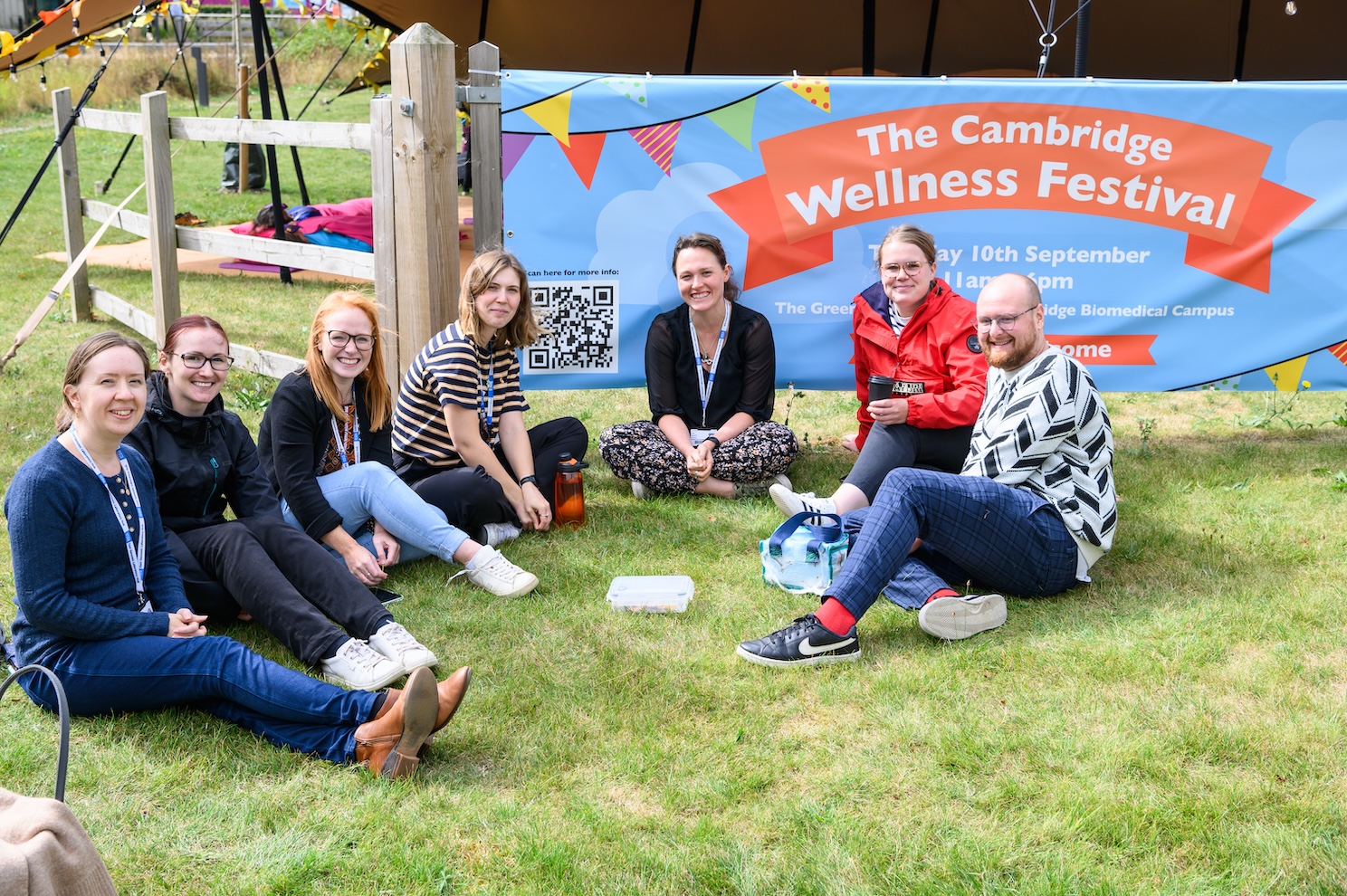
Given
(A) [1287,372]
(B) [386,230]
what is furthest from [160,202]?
(A) [1287,372]

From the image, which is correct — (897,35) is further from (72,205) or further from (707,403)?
(72,205)

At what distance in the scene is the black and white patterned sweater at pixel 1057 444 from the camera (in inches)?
151

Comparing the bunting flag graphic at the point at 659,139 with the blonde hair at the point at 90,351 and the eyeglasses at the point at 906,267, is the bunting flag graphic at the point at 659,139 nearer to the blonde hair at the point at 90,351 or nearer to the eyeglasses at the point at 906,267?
the eyeglasses at the point at 906,267

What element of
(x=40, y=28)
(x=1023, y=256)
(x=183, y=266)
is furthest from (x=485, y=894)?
(x=183, y=266)

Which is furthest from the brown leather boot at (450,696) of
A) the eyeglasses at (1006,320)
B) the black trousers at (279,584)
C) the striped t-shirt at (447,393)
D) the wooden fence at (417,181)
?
the wooden fence at (417,181)

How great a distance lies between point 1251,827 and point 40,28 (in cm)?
794

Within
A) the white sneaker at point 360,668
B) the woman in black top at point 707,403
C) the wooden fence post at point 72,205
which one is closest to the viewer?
the white sneaker at point 360,668

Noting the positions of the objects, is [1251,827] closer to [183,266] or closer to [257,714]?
[257,714]

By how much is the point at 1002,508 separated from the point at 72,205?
7.29 metres

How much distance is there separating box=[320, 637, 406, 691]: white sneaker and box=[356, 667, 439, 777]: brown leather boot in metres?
0.40

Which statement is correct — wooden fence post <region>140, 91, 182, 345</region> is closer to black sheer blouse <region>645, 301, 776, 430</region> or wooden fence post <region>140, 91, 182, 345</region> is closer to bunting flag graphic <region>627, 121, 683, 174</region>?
bunting flag graphic <region>627, 121, 683, 174</region>

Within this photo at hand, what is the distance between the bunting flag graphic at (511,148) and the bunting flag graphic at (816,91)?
1.24 metres

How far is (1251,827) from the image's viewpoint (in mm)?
2688

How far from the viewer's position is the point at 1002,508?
12.5 ft
